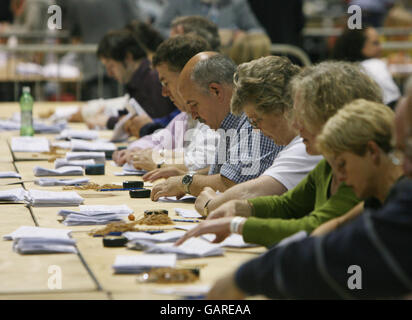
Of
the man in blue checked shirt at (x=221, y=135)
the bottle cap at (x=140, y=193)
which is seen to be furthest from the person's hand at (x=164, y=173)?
the bottle cap at (x=140, y=193)

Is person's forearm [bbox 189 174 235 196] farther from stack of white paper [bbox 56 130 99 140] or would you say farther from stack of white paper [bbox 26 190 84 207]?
stack of white paper [bbox 56 130 99 140]

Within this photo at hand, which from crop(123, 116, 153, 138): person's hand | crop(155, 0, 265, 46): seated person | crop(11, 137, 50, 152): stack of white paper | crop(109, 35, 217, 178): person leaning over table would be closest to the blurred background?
crop(155, 0, 265, 46): seated person

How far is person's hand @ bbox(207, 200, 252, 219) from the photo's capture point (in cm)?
266

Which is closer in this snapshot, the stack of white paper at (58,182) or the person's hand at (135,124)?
the stack of white paper at (58,182)

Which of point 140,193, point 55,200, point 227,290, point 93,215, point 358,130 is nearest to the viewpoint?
point 227,290

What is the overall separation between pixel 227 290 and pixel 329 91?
0.87 meters

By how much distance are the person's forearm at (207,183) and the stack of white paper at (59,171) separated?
1.01m

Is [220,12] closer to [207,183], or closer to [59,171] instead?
[59,171]

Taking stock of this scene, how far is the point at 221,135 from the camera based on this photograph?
3.63 meters

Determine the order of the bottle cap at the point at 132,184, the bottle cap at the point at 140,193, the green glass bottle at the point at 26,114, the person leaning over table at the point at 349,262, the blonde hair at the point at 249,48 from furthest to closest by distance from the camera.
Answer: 1. the blonde hair at the point at 249,48
2. the green glass bottle at the point at 26,114
3. the bottle cap at the point at 132,184
4. the bottle cap at the point at 140,193
5. the person leaning over table at the point at 349,262

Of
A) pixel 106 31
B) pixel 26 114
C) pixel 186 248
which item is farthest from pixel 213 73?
pixel 106 31

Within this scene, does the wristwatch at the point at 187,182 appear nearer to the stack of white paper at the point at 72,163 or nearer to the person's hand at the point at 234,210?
the person's hand at the point at 234,210

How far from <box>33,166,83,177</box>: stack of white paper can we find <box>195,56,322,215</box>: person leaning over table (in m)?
1.34

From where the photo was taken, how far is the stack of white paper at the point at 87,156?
4.65 m
